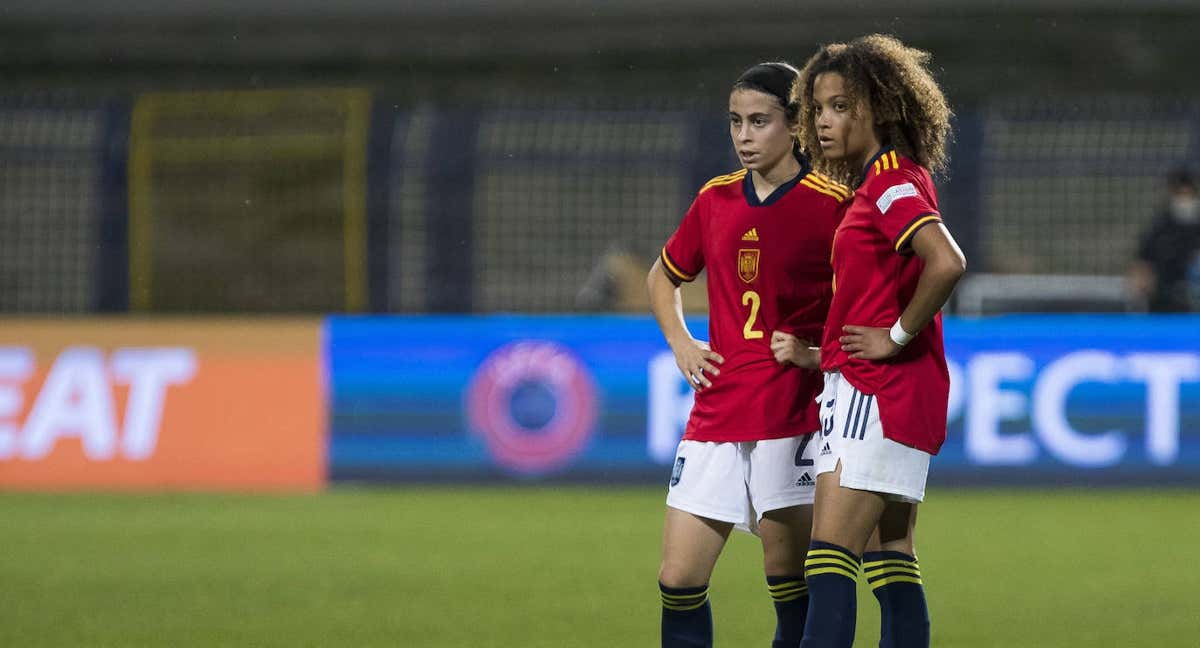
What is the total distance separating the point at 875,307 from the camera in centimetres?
467

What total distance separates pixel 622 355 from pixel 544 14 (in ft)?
28.7

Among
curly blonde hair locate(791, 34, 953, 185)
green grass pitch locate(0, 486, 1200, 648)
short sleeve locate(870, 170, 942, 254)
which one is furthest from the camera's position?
green grass pitch locate(0, 486, 1200, 648)

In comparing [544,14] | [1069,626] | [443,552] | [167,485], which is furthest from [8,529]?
[544,14]

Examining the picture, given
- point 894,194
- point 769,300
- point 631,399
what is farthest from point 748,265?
point 631,399

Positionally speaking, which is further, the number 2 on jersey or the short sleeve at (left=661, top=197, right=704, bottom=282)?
the short sleeve at (left=661, top=197, right=704, bottom=282)

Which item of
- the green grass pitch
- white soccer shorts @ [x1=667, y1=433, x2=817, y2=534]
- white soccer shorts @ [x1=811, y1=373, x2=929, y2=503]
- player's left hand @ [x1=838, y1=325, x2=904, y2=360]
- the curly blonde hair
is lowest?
the green grass pitch

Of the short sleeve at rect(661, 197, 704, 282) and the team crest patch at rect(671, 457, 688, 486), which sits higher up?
the short sleeve at rect(661, 197, 704, 282)

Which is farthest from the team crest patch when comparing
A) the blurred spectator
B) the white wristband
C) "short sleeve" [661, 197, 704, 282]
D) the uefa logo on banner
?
the blurred spectator

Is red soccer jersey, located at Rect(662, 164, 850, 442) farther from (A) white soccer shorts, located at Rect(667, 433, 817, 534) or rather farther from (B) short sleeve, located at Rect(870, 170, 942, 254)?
(B) short sleeve, located at Rect(870, 170, 942, 254)

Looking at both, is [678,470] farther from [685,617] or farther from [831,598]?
[831,598]

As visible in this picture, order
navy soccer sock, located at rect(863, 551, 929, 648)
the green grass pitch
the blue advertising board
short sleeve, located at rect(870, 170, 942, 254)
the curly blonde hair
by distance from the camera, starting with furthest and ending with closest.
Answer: the blue advertising board, the green grass pitch, navy soccer sock, located at rect(863, 551, 929, 648), the curly blonde hair, short sleeve, located at rect(870, 170, 942, 254)

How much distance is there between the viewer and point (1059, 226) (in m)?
13.0

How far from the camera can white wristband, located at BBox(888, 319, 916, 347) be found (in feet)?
15.0

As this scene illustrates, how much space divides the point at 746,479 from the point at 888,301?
646 mm
